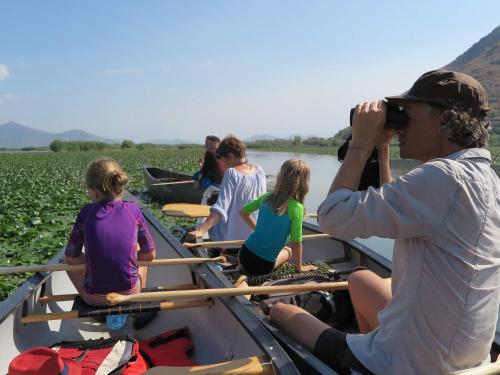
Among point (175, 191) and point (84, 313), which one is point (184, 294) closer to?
point (84, 313)

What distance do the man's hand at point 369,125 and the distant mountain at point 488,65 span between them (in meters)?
76.2

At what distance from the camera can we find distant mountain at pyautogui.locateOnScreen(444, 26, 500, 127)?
93125 millimetres

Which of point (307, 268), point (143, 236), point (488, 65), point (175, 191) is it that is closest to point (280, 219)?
point (307, 268)

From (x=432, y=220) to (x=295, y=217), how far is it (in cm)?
212

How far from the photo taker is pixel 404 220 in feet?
4.14

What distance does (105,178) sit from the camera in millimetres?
2756

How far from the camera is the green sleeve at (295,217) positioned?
3.35m

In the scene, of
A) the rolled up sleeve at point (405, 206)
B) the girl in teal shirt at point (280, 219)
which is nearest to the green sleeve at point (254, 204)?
the girl in teal shirt at point (280, 219)

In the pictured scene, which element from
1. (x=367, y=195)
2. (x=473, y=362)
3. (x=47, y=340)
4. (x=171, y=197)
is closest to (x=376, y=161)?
(x=367, y=195)

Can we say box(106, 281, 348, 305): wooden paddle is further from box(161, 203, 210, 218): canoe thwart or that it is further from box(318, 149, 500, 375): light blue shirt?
box(161, 203, 210, 218): canoe thwart

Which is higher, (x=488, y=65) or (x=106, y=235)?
(x=488, y=65)

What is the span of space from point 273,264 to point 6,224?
6.15 metres

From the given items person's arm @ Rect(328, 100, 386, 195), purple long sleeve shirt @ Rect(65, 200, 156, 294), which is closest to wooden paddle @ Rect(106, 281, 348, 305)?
purple long sleeve shirt @ Rect(65, 200, 156, 294)

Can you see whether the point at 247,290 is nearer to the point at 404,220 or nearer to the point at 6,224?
the point at 404,220
